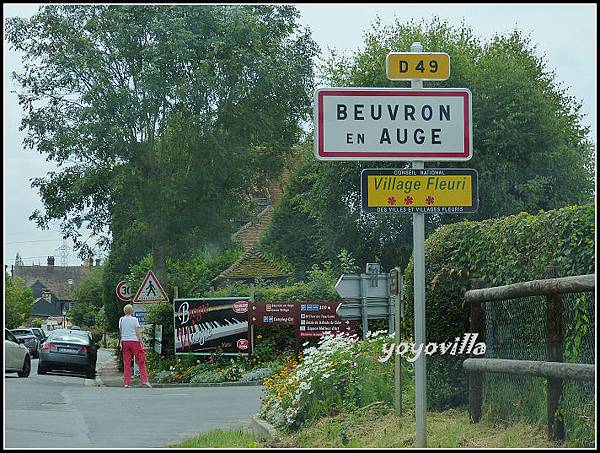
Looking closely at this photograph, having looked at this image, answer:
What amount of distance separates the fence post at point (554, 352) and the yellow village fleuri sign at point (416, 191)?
1136 mm

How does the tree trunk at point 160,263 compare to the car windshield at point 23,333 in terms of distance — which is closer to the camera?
the tree trunk at point 160,263

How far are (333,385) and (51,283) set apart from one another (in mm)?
154338

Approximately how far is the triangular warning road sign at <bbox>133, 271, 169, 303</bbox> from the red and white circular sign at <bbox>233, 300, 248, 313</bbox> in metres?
2.24

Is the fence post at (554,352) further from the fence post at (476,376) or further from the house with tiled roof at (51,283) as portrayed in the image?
the house with tiled roof at (51,283)

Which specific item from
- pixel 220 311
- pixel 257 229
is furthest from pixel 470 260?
pixel 257 229

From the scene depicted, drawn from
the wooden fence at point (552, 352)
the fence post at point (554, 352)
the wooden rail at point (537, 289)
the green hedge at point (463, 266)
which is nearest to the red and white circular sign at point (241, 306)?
the green hedge at point (463, 266)

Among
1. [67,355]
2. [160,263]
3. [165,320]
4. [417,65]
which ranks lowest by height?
[67,355]

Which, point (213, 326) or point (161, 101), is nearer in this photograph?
point (213, 326)

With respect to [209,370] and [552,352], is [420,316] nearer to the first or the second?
[552,352]

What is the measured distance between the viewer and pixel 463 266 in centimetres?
1088

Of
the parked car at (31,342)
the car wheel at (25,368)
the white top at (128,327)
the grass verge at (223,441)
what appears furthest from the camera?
the parked car at (31,342)

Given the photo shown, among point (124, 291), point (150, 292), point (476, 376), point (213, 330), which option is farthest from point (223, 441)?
point (124, 291)

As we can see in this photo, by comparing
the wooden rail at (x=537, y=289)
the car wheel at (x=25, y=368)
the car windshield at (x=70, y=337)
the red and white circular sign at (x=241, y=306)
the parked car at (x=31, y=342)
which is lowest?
the parked car at (x=31, y=342)

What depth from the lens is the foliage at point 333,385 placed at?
11.1 m
